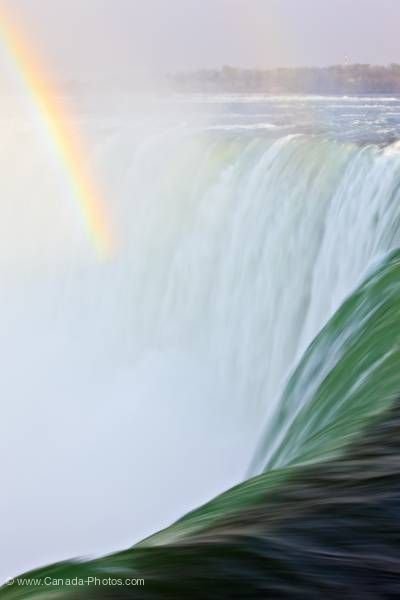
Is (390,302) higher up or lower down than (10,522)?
higher up

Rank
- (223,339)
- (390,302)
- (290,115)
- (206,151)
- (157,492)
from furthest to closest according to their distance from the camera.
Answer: (290,115) < (206,151) < (223,339) < (157,492) < (390,302)

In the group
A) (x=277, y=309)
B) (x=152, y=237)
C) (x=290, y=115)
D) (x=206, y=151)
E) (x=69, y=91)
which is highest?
(x=69, y=91)

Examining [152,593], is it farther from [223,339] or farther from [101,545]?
[223,339]

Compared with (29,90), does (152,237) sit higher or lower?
lower

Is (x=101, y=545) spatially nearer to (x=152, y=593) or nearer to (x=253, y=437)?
(x=253, y=437)

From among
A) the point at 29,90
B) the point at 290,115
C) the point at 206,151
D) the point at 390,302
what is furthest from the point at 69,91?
the point at 390,302

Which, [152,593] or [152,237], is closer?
[152,593]

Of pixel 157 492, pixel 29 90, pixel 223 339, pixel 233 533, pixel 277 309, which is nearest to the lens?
pixel 233 533

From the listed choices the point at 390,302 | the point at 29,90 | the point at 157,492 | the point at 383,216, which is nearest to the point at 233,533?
the point at 390,302

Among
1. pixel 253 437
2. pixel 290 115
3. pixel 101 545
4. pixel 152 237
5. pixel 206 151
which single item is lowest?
pixel 101 545
